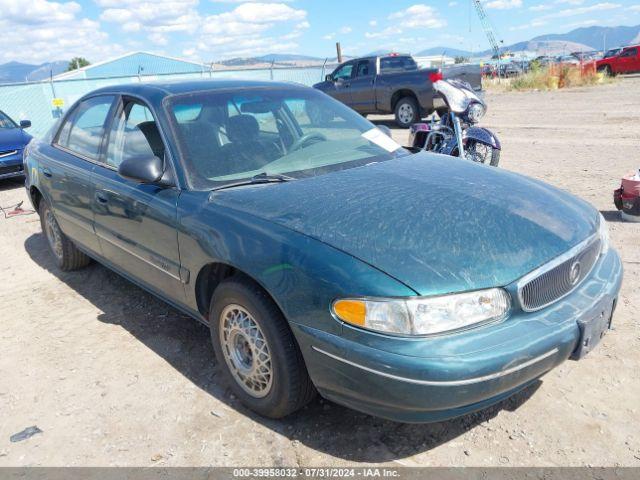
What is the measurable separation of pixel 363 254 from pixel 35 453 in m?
1.92

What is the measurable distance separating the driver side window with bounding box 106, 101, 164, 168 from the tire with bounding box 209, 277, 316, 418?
112cm

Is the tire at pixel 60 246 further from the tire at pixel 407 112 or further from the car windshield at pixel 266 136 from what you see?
the tire at pixel 407 112

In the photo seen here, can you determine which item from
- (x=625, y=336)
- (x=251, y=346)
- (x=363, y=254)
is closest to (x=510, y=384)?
(x=363, y=254)

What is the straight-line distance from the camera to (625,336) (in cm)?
339

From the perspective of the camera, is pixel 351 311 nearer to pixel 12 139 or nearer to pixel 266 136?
pixel 266 136

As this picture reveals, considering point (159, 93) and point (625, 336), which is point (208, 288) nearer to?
point (159, 93)

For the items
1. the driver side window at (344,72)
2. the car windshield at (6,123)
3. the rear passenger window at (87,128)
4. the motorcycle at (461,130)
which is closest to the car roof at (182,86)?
the rear passenger window at (87,128)

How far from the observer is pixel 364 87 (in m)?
14.6

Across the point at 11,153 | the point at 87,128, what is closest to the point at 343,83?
the point at 11,153

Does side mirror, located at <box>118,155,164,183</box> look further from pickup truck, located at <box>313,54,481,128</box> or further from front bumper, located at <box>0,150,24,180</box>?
pickup truck, located at <box>313,54,481,128</box>

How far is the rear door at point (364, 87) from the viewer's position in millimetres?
14516

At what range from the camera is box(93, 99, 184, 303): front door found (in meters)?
3.21

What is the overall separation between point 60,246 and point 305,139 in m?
2.76

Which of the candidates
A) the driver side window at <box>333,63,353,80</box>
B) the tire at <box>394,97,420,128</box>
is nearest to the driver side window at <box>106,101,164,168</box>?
the tire at <box>394,97,420,128</box>
